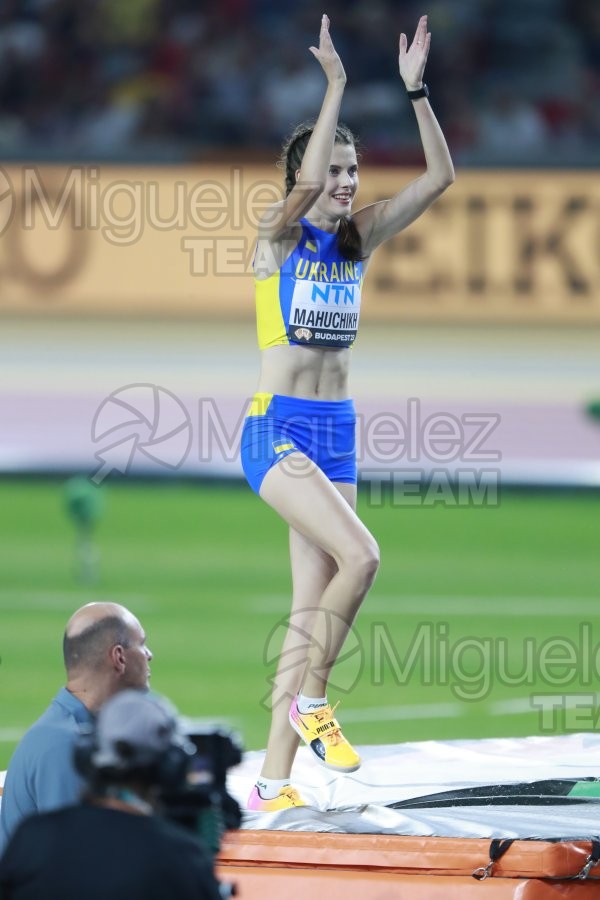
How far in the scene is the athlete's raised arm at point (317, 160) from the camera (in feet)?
18.5

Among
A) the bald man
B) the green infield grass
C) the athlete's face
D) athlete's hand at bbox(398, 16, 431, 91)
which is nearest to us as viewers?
the bald man

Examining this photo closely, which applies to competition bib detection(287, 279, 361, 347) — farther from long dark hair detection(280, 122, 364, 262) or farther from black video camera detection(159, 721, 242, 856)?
black video camera detection(159, 721, 242, 856)

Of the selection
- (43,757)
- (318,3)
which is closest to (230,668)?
(43,757)

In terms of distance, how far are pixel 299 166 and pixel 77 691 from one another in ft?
7.31

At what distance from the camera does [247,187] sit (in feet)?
59.9

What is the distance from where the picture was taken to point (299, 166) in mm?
5965

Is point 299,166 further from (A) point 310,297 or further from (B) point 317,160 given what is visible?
(A) point 310,297

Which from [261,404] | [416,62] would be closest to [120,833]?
[261,404]

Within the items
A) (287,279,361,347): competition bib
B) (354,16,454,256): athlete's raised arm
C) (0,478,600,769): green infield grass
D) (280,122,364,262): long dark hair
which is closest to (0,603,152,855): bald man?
(287,279,361,347): competition bib

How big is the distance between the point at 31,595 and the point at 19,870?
32.6 feet

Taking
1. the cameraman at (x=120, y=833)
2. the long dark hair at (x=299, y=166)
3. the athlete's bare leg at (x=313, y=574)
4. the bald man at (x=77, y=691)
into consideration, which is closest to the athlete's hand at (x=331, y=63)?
the long dark hair at (x=299, y=166)

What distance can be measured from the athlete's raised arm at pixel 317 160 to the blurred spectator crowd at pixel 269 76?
1252 centimetres

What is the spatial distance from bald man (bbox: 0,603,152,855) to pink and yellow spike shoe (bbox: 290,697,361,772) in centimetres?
126

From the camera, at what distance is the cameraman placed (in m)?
3.22
